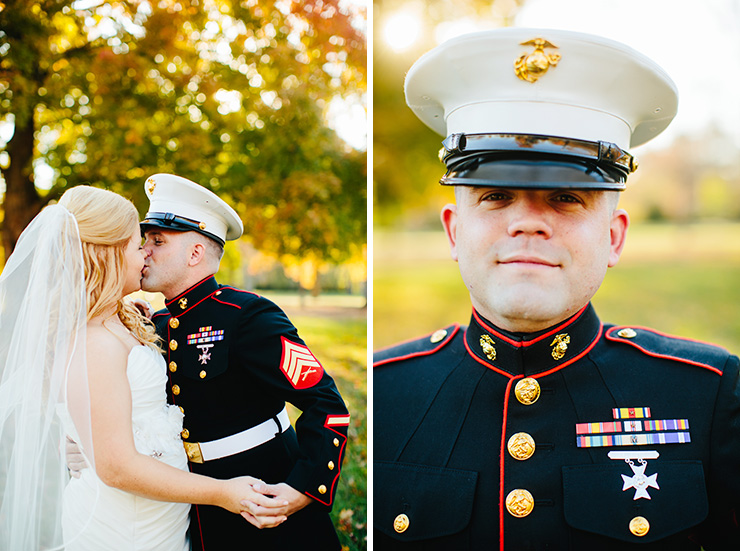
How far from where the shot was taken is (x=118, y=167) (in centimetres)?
491

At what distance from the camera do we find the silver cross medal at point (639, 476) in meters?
1.87

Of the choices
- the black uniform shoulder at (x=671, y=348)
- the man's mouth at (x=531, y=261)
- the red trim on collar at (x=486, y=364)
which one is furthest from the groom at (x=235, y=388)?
the black uniform shoulder at (x=671, y=348)

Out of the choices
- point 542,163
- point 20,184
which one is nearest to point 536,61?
point 542,163

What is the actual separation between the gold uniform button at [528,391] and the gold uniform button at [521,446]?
0.38 ft

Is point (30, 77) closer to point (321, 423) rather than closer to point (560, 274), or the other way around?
point (321, 423)

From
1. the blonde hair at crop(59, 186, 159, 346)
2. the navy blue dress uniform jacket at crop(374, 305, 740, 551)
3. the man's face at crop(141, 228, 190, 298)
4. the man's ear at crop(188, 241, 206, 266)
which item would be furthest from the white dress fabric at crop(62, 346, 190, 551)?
the navy blue dress uniform jacket at crop(374, 305, 740, 551)

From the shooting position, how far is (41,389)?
2.23m

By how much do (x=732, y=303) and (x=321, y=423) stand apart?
7.02 metres

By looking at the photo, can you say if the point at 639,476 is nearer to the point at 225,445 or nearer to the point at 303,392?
the point at 303,392

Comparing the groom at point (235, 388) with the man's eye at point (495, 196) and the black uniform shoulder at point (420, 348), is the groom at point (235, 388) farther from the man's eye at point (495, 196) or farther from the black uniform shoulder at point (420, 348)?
the man's eye at point (495, 196)

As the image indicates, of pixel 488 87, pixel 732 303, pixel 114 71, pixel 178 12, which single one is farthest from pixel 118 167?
pixel 732 303

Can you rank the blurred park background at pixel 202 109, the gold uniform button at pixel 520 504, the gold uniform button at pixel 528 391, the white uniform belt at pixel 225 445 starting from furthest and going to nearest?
the blurred park background at pixel 202 109 → the white uniform belt at pixel 225 445 → the gold uniform button at pixel 528 391 → the gold uniform button at pixel 520 504

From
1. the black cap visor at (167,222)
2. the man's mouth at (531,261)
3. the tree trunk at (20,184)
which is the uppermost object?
the tree trunk at (20,184)

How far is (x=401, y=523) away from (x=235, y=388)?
3.12 ft
